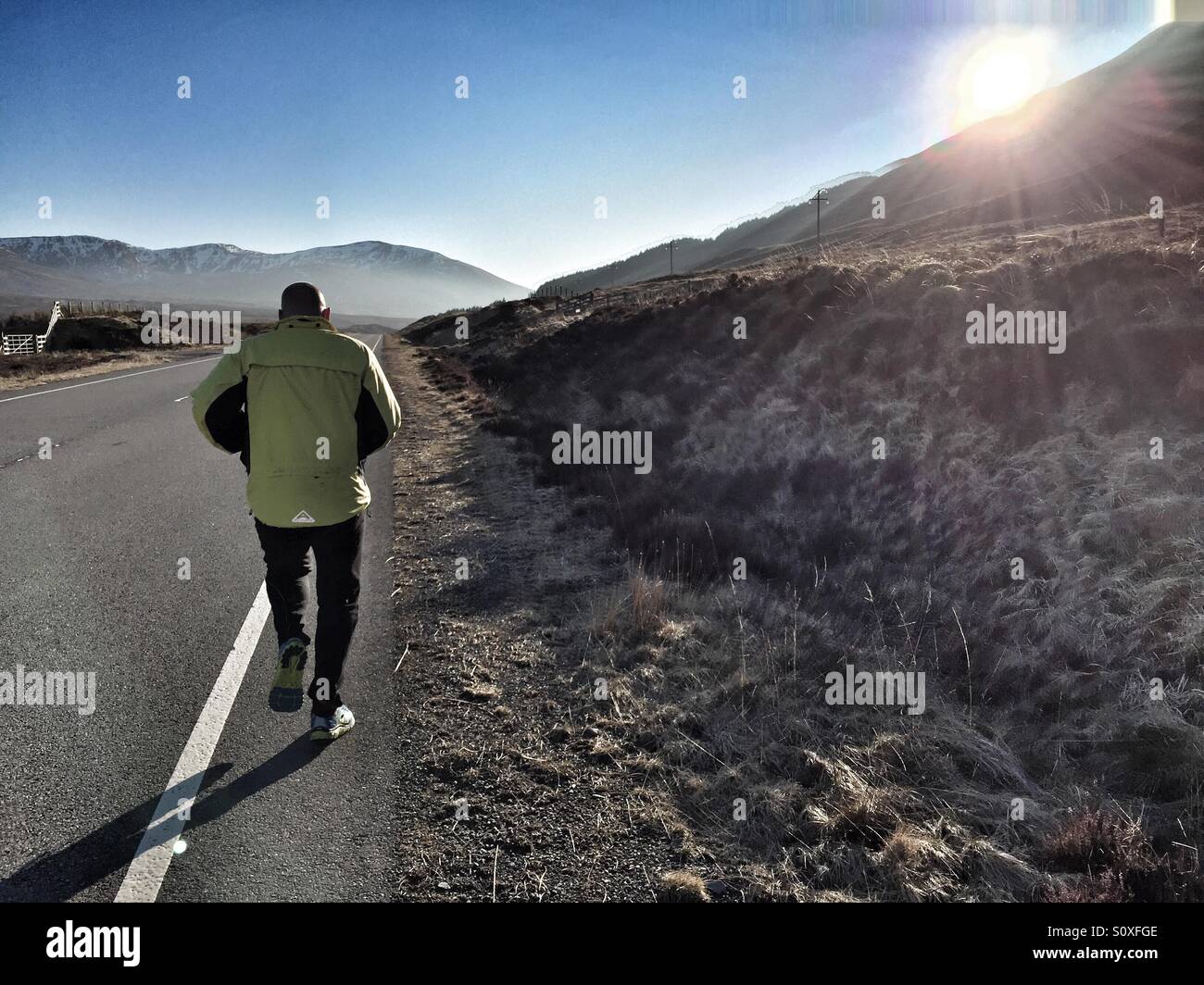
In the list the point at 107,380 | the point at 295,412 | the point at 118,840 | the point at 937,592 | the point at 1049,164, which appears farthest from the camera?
the point at 1049,164

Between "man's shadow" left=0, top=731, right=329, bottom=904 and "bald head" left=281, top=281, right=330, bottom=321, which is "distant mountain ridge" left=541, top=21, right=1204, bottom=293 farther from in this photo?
"man's shadow" left=0, top=731, right=329, bottom=904

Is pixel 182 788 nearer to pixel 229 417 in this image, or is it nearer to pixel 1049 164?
pixel 229 417

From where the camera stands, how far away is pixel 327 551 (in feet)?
12.3

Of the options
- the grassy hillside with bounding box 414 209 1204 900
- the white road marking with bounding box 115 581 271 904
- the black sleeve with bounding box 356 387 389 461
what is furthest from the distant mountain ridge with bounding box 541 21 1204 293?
the white road marking with bounding box 115 581 271 904

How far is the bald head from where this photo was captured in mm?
3607

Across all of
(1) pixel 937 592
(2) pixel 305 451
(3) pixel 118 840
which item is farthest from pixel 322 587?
(1) pixel 937 592

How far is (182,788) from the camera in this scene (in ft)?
10.8

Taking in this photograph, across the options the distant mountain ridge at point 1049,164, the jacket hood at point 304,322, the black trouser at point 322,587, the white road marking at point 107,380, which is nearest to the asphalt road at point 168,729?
the black trouser at point 322,587

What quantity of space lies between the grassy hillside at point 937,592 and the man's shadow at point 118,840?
179 cm

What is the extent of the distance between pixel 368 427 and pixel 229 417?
0.69 m
